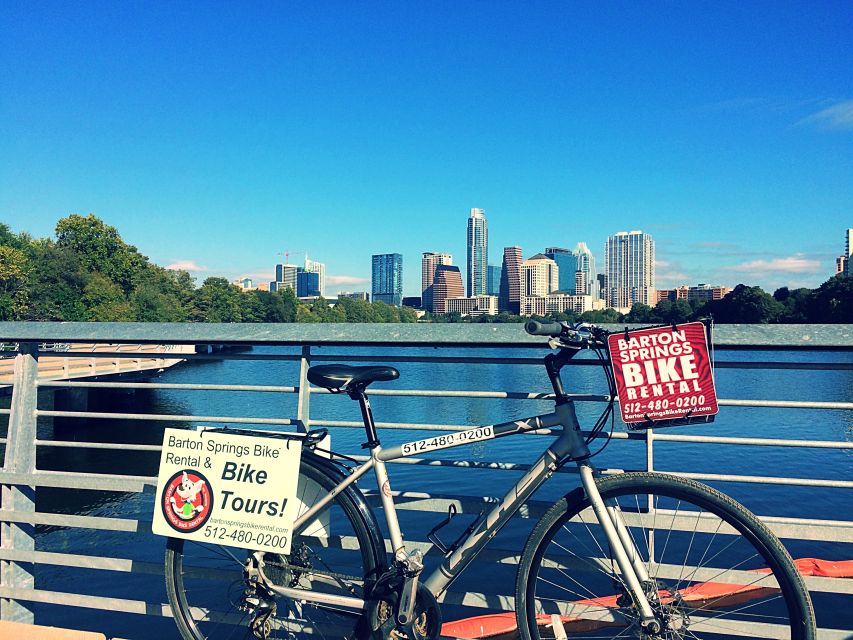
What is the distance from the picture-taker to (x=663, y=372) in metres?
2.09

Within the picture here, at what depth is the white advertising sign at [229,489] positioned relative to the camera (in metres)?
2.41

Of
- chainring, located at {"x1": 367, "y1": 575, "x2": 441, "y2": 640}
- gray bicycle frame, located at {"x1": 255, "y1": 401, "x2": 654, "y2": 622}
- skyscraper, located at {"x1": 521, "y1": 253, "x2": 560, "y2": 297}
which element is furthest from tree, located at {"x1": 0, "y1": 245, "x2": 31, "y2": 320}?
chainring, located at {"x1": 367, "y1": 575, "x2": 441, "y2": 640}

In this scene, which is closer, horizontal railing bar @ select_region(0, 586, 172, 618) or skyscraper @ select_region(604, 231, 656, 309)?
horizontal railing bar @ select_region(0, 586, 172, 618)

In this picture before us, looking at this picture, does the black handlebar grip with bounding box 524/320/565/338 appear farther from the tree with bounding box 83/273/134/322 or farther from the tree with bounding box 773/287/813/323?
the tree with bounding box 83/273/134/322

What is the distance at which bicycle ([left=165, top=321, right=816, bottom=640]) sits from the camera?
2.02 metres

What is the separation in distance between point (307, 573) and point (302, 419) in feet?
1.94

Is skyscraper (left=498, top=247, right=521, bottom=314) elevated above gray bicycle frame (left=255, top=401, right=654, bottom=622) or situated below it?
above

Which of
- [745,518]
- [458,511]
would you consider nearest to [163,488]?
[458,511]

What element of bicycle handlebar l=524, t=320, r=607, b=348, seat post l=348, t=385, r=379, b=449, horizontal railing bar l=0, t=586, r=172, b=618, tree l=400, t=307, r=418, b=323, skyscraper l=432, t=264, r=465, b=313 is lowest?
horizontal railing bar l=0, t=586, r=172, b=618

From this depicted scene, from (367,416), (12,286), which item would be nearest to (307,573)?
(367,416)

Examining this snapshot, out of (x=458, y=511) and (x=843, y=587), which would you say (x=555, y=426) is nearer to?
(x=458, y=511)

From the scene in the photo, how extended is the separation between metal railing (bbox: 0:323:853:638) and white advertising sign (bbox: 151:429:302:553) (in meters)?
0.11

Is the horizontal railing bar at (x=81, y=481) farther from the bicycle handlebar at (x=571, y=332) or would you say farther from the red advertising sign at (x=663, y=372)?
the red advertising sign at (x=663, y=372)

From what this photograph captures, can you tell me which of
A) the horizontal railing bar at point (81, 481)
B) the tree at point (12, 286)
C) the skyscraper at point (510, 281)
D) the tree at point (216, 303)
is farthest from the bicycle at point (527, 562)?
the tree at point (216, 303)
